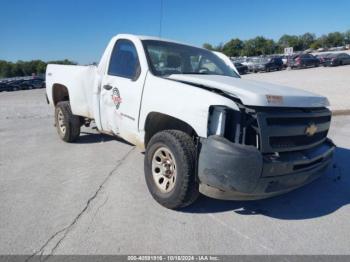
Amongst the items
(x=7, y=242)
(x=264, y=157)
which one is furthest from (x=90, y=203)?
(x=264, y=157)

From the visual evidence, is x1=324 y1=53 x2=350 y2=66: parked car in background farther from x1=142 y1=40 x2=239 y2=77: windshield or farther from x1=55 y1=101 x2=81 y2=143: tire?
x1=55 y1=101 x2=81 y2=143: tire

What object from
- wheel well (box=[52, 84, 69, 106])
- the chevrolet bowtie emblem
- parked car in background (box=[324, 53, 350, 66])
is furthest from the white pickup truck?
parked car in background (box=[324, 53, 350, 66])

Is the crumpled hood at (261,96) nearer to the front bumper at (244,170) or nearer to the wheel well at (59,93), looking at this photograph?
the front bumper at (244,170)

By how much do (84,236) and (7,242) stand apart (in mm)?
699

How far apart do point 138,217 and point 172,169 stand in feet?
2.10

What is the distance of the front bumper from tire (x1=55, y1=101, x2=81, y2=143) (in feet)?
12.5

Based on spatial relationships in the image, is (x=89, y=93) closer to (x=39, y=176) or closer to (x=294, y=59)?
(x=39, y=176)

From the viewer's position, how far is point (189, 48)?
5062 mm

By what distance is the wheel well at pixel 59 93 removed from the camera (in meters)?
6.88

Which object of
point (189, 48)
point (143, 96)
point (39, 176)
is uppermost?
point (189, 48)

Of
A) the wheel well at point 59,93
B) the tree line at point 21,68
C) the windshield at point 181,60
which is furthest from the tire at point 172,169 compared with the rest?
the tree line at point 21,68

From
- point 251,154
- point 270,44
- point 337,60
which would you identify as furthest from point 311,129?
point 270,44

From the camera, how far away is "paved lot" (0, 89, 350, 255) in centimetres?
299

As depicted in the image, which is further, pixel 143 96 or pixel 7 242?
pixel 143 96
